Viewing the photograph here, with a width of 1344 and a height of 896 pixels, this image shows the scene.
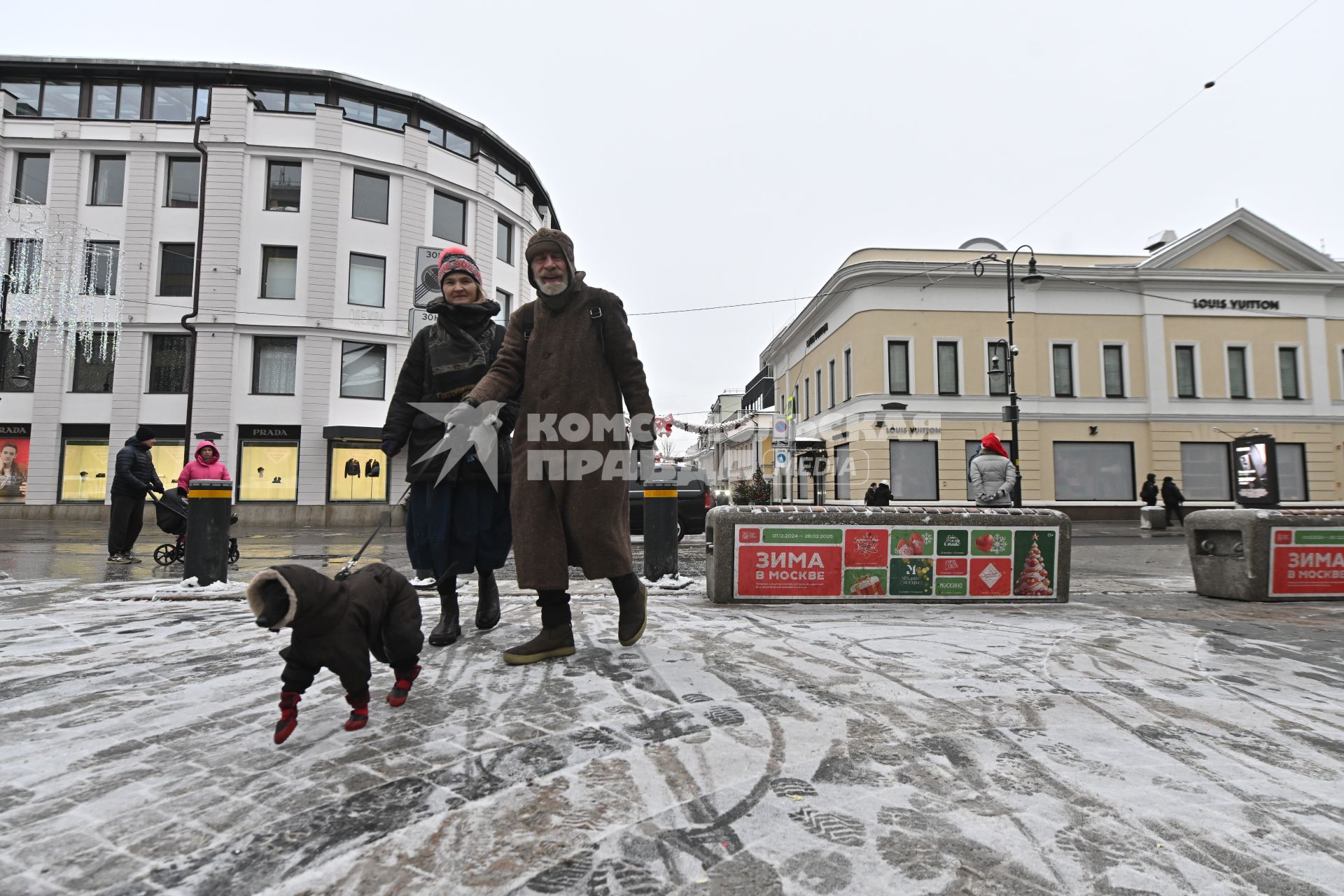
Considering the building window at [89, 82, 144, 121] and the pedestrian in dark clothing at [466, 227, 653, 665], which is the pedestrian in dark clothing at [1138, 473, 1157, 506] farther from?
the building window at [89, 82, 144, 121]

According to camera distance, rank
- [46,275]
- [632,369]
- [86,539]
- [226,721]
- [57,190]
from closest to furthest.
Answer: [226,721], [632,369], [86,539], [46,275], [57,190]

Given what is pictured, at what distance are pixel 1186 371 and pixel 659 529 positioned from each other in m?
26.2

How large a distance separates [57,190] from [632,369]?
86.0 ft

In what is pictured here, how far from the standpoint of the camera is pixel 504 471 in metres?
3.45

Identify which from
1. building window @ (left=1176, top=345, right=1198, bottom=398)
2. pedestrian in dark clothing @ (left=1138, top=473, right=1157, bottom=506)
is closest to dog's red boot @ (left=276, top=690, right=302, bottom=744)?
pedestrian in dark clothing @ (left=1138, top=473, right=1157, bottom=506)

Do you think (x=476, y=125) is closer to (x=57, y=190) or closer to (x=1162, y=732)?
(x=57, y=190)

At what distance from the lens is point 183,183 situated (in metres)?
20.6

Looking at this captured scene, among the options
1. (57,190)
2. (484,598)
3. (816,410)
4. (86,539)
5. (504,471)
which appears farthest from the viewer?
(816,410)

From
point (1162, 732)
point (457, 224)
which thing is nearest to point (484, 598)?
point (1162, 732)

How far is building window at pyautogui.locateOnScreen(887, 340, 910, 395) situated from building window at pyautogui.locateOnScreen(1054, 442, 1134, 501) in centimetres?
565

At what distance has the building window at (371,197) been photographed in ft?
69.1

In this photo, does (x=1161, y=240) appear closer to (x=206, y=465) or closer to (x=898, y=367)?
(x=898, y=367)

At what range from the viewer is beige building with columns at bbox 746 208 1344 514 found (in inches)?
922

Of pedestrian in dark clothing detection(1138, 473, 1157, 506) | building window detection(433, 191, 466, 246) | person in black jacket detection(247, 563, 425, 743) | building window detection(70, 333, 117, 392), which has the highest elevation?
building window detection(433, 191, 466, 246)
